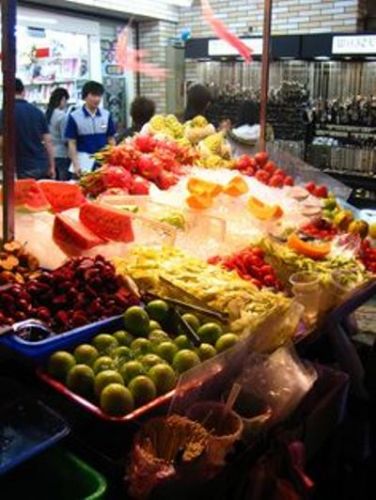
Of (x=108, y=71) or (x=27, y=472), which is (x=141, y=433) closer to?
(x=27, y=472)

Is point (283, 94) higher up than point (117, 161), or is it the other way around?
point (283, 94)

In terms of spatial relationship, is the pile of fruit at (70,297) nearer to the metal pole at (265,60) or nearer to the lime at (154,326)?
the lime at (154,326)

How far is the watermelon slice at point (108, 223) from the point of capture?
2.68 meters

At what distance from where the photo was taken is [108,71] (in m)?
9.15

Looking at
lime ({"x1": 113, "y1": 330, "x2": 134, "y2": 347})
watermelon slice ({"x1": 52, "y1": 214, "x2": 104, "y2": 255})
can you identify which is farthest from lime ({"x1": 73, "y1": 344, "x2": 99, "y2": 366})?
watermelon slice ({"x1": 52, "y1": 214, "x2": 104, "y2": 255})

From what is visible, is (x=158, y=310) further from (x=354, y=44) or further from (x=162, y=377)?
(x=354, y=44)

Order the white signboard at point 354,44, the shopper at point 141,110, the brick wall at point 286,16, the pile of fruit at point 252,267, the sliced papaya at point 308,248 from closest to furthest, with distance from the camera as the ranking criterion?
the pile of fruit at point 252,267, the sliced papaya at point 308,248, the shopper at point 141,110, the white signboard at point 354,44, the brick wall at point 286,16

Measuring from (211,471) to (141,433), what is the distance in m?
0.22

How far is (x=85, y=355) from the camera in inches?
68.8

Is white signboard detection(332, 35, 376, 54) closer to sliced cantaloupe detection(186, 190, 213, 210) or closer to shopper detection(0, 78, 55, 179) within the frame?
shopper detection(0, 78, 55, 179)

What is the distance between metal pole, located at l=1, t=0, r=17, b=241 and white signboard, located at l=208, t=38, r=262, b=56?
591cm

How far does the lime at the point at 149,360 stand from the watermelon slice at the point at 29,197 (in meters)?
1.33

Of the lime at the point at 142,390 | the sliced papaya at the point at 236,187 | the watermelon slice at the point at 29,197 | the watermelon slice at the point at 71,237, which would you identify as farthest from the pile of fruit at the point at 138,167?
the lime at the point at 142,390

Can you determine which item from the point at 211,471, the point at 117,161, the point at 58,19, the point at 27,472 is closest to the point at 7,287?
the point at 27,472
